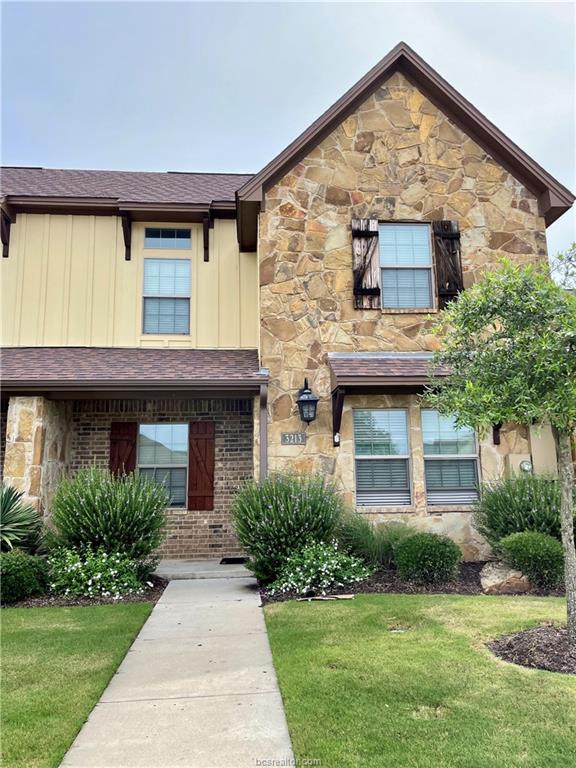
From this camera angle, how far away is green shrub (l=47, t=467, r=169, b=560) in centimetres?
739

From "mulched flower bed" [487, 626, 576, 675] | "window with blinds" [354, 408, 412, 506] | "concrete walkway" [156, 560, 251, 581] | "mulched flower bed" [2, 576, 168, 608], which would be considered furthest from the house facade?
"mulched flower bed" [487, 626, 576, 675]

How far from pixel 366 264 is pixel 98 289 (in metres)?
5.15

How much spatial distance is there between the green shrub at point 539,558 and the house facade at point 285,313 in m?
1.72

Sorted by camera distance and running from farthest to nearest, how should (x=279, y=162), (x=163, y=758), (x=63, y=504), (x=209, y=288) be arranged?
(x=209, y=288), (x=279, y=162), (x=63, y=504), (x=163, y=758)

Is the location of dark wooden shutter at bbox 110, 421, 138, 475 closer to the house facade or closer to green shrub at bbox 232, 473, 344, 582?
the house facade

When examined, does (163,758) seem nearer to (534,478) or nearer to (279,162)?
(534,478)

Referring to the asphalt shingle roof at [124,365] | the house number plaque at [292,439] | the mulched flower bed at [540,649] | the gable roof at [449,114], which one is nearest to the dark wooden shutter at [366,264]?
the gable roof at [449,114]

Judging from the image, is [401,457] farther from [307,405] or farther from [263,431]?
[263,431]

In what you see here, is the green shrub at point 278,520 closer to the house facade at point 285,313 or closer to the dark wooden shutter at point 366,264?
the house facade at point 285,313

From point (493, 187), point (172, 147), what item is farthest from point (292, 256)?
point (172, 147)

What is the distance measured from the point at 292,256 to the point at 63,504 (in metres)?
5.38

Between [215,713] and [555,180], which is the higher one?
[555,180]

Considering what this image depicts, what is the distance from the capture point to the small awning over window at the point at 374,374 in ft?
27.6

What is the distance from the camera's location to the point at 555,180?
9.64 metres
